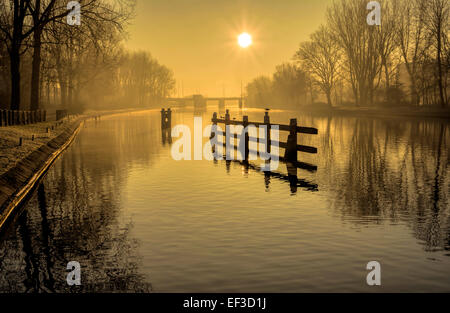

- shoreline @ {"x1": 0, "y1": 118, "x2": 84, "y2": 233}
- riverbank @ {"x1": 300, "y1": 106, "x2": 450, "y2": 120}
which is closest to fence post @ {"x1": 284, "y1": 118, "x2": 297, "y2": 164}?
shoreline @ {"x1": 0, "y1": 118, "x2": 84, "y2": 233}

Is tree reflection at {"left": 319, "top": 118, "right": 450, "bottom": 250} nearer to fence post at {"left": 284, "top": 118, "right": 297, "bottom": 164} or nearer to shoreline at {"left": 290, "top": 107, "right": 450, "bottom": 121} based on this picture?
fence post at {"left": 284, "top": 118, "right": 297, "bottom": 164}

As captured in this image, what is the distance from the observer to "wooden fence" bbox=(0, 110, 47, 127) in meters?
30.2

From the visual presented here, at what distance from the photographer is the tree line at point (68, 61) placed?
34344 mm

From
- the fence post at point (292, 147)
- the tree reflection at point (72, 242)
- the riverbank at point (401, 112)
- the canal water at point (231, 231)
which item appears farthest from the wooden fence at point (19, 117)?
the riverbank at point (401, 112)

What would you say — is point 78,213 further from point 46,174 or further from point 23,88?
point 23,88

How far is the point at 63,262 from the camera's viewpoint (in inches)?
323

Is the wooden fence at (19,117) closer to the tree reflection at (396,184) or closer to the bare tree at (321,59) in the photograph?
the tree reflection at (396,184)

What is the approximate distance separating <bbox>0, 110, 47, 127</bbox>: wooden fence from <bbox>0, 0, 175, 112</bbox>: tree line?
98 cm

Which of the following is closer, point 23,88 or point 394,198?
A: point 394,198

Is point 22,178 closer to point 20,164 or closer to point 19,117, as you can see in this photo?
point 20,164

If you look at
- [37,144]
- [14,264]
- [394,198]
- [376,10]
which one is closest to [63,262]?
[14,264]

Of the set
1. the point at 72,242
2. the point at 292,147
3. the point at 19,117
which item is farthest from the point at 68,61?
the point at 72,242

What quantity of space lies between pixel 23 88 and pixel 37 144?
40.8 metres
